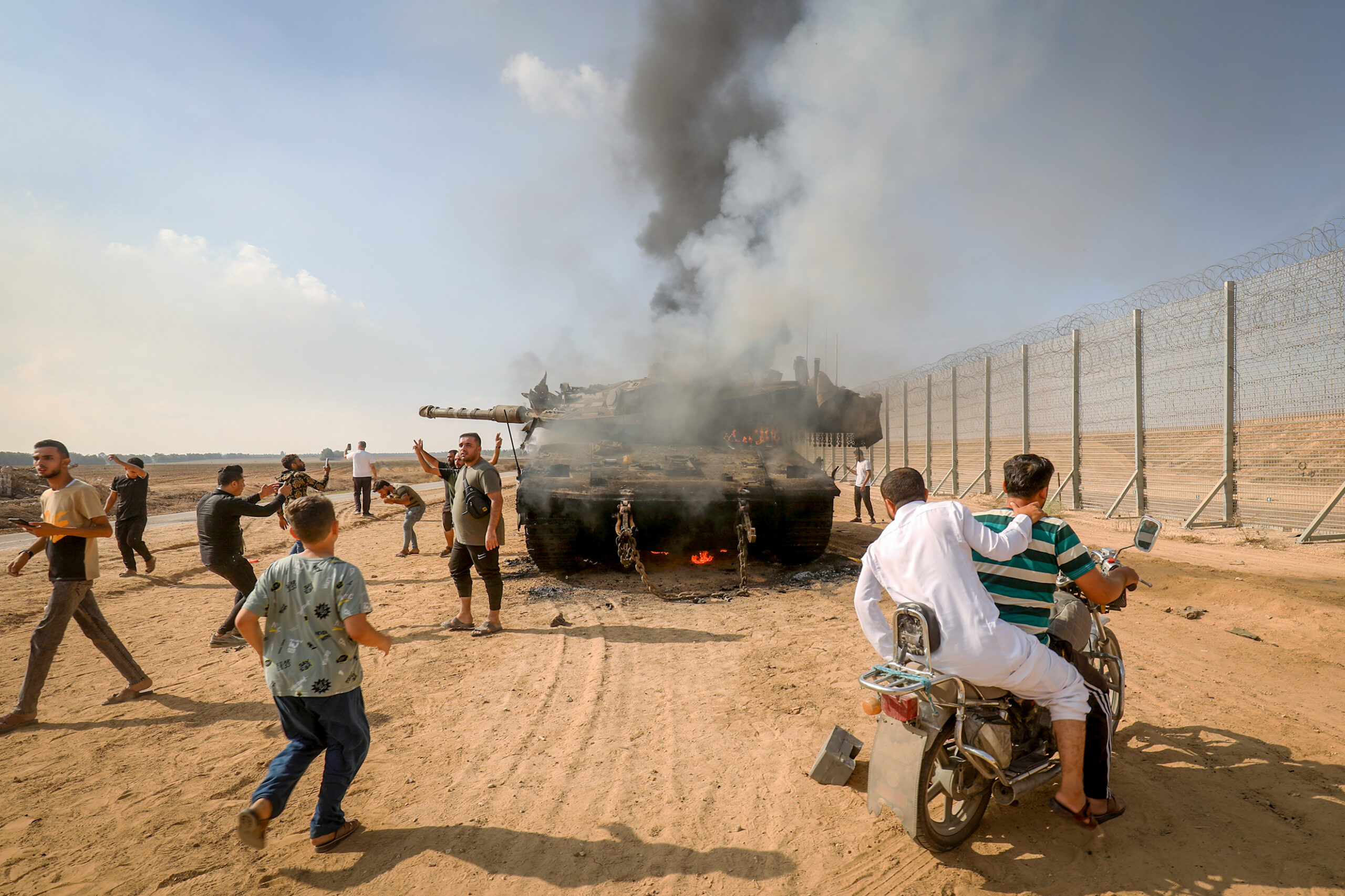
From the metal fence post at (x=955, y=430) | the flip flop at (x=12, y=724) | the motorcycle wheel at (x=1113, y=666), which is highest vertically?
the metal fence post at (x=955, y=430)

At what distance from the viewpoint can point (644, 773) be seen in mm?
3082

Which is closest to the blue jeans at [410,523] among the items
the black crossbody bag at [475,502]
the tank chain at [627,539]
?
the tank chain at [627,539]

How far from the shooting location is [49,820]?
278 cm

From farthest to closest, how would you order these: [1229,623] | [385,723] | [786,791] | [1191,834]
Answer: [1229,623], [385,723], [786,791], [1191,834]

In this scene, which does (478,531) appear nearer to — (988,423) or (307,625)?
(307,625)

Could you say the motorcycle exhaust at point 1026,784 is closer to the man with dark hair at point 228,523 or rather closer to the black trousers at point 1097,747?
the black trousers at point 1097,747

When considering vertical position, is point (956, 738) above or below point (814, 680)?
above

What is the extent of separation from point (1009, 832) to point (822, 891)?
0.87 metres

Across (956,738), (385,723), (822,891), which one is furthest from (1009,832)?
(385,723)

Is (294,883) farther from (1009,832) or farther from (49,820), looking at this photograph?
(1009,832)

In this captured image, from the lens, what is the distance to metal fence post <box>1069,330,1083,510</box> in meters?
12.4

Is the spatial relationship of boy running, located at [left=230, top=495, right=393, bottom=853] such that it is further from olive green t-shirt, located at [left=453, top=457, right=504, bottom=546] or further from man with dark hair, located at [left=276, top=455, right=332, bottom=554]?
man with dark hair, located at [left=276, top=455, right=332, bottom=554]

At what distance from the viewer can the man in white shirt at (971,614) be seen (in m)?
2.14

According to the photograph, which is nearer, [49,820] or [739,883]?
[739,883]
